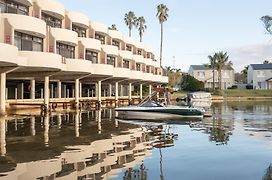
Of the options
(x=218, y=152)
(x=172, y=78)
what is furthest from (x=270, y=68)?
(x=218, y=152)

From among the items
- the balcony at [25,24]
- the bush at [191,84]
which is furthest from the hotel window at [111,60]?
the bush at [191,84]

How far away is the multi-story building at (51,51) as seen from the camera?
3044cm

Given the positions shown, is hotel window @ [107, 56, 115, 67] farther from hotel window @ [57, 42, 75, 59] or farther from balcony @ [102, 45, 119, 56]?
hotel window @ [57, 42, 75, 59]

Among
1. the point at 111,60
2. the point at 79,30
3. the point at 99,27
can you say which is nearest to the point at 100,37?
the point at 99,27

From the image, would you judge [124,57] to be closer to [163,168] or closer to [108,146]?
[108,146]

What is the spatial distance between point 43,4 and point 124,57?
23023mm

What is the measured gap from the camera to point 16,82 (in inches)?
1764

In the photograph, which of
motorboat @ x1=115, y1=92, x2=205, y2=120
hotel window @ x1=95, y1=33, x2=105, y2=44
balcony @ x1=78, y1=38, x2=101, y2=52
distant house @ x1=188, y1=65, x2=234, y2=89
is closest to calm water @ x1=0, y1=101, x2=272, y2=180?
motorboat @ x1=115, y1=92, x2=205, y2=120

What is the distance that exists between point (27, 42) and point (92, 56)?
51.2 feet

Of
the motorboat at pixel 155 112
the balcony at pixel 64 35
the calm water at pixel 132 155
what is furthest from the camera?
the balcony at pixel 64 35

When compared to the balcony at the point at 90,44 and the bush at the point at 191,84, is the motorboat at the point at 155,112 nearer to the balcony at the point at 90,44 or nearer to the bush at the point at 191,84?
the balcony at the point at 90,44

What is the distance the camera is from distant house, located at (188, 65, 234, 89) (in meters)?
126

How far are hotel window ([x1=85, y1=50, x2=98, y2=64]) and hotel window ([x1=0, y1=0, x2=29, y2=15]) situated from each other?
1192cm

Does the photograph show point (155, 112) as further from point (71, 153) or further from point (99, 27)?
point (99, 27)
